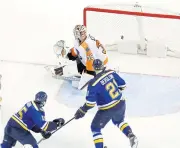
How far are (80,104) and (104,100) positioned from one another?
36.6 inches

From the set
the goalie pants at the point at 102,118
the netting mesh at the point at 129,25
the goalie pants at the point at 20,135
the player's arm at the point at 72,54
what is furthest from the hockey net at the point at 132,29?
the goalie pants at the point at 20,135

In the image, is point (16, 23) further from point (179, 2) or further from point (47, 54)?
point (179, 2)

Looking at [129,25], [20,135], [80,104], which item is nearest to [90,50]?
[80,104]

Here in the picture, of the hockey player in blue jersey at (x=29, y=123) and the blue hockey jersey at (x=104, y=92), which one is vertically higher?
the blue hockey jersey at (x=104, y=92)

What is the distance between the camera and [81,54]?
6371 mm

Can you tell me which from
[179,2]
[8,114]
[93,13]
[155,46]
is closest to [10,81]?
[8,114]

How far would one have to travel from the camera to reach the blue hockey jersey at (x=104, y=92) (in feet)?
18.1

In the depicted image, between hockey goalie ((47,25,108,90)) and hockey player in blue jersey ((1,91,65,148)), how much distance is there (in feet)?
2.99

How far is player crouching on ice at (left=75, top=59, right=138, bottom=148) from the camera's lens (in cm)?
552

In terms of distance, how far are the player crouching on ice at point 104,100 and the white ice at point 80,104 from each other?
0.98 feet

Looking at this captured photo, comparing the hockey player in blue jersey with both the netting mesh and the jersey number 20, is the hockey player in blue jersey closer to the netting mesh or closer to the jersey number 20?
the jersey number 20

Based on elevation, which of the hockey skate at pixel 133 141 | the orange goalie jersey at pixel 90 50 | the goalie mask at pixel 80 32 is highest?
the goalie mask at pixel 80 32

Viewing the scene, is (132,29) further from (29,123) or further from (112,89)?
(29,123)

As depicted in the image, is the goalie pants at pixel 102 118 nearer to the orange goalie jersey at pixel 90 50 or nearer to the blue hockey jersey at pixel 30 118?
the blue hockey jersey at pixel 30 118
